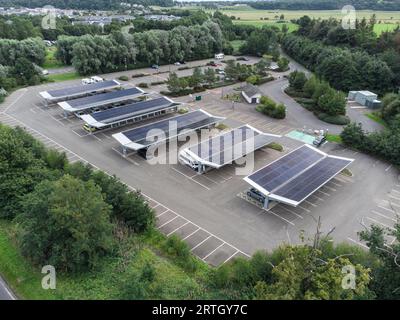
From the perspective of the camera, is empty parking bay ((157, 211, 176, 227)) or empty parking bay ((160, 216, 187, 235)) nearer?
empty parking bay ((160, 216, 187, 235))

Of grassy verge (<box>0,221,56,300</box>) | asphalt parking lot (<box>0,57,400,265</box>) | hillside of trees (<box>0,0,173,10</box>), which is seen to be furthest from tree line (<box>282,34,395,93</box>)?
hillside of trees (<box>0,0,173,10</box>)

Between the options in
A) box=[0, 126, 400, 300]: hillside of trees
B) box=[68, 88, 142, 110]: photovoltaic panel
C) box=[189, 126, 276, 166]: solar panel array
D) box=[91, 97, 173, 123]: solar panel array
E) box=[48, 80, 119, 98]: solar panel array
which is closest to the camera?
box=[0, 126, 400, 300]: hillside of trees

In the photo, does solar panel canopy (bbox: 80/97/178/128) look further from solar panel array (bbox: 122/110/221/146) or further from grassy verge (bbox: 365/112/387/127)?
grassy verge (bbox: 365/112/387/127)

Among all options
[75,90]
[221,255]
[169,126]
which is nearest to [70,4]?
[75,90]

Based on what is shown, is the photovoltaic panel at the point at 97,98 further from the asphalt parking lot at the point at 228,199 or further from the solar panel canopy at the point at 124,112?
the solar panel canopy at the point at 124,112

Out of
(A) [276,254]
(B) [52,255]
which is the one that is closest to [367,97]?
(A) [276,254]

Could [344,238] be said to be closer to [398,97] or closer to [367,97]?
[398,97]
